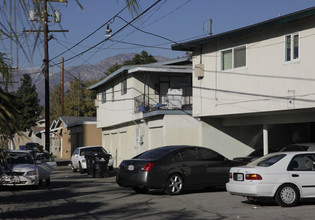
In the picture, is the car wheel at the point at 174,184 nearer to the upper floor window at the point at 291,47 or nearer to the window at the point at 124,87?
Result: the upper floor window at the point at 291,47

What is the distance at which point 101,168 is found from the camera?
27312 mm

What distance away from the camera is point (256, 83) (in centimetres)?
2111

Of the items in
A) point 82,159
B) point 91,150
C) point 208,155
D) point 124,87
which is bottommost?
point 82,159

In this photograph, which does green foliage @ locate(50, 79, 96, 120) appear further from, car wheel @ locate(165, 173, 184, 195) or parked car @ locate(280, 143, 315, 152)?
car wheel @ locate(165, 173, 184, 195)

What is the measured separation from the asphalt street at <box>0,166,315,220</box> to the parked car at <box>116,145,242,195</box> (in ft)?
1.25

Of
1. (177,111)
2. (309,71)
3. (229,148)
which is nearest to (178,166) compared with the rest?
(309,71)

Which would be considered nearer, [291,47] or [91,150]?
[291,47]

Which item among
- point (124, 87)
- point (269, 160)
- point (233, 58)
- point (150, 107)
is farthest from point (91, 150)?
point (269, 160)

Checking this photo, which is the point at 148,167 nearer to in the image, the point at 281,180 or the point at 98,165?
the point at 281,180

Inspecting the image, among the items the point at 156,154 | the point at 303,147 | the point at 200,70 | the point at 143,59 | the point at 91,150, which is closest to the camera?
the point at 156,154

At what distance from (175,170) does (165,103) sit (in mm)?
13997

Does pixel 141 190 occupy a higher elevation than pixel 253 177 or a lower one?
lower

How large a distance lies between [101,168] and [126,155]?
7.43 metres

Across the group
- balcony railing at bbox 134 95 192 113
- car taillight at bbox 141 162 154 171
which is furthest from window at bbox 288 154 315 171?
balcony railing at bbox 134 95 192 113
